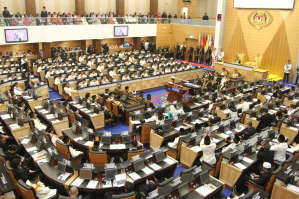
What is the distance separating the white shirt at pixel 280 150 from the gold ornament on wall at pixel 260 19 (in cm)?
1681

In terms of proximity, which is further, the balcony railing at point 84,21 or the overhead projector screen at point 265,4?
the balcony railing at point 84,21

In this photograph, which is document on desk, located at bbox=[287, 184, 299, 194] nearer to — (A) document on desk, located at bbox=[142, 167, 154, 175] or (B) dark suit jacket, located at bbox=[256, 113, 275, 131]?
(A) document on desk, located at bbox=[142, 167, 154, 175]

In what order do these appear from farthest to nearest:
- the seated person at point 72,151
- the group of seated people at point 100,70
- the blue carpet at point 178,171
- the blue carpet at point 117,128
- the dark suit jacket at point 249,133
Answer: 1. the group of seated people at point 100,70
2. the blue carpet at point 117,128
3. the dark suit jacket at point 249,133
4. the blue carpet at point 178,171
5. the seated person at point 72,151

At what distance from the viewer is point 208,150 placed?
836 centimetres

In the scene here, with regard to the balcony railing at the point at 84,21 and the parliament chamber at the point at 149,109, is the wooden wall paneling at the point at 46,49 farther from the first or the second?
the balcony railing at the point at 84,21

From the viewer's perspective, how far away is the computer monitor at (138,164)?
297 inches

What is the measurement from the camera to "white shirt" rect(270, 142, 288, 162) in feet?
28.1

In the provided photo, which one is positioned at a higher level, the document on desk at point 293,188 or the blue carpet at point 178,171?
the document on desk at point 293,188

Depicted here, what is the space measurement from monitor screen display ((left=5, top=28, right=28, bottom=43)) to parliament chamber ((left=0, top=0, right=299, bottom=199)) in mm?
81

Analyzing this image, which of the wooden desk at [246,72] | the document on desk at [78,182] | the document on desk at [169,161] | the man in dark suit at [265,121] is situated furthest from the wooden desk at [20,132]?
the wooden desk at [246,72]

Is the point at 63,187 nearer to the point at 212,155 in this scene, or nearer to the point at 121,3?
the point at 212,155

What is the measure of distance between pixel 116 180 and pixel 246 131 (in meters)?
5.51

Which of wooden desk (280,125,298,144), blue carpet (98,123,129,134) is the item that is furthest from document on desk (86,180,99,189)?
wooden desk (280,125,298,144)

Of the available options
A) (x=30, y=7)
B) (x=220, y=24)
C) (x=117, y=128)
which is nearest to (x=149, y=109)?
(x=117, y=128)
